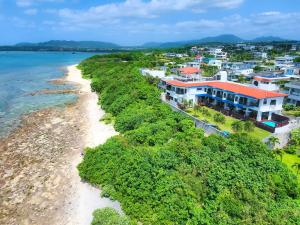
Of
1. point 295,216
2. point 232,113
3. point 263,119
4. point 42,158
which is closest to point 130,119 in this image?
point 42,158

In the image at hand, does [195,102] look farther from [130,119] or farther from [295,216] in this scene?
[295,216]

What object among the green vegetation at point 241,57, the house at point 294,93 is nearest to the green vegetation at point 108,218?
the house at point 294,93

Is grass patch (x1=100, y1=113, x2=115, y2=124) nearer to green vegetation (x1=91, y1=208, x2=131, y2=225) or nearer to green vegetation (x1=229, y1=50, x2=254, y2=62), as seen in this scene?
green vegetation (x1=91, y1=208, x2=131, y2=225)

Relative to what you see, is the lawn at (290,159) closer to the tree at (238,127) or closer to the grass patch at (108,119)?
the tree at (238,127)

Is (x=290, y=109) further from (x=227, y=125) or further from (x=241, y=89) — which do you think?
(x=227, y=125)

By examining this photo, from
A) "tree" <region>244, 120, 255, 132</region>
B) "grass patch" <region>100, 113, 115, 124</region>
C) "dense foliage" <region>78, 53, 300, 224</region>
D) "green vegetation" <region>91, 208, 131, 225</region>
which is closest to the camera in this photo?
"dense foliage" <region>78, 53, 300, 224</region>

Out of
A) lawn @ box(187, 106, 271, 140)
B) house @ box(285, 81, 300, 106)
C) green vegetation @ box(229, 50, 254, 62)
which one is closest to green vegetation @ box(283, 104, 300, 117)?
house @ box(285, 81, 300, 106)
